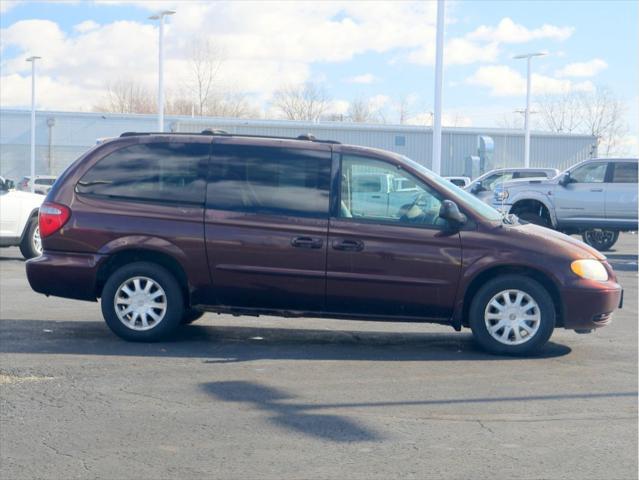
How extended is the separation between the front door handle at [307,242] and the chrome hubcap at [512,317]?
1.64 meters

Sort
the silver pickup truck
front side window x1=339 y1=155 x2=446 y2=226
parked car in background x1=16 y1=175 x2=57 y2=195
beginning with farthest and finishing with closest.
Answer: parked car in background x1=16 y1=175 x2=57 y2=195
the silver pickup truck
front side window x1=339 y1=155 x2=446 y2=226

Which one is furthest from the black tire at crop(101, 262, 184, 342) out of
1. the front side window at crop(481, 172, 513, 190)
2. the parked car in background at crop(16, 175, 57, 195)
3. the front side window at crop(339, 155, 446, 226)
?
the parked car in background at crop(16, 175, 57, 195)

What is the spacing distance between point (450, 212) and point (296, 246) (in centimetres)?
143

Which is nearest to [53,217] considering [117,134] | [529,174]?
[529,174]

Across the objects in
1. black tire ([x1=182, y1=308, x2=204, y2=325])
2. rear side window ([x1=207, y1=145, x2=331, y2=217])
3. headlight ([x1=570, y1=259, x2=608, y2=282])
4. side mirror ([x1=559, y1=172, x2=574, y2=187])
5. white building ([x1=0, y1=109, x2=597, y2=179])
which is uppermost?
white building ([x1=0, y1=109, x2=597, y2=179])

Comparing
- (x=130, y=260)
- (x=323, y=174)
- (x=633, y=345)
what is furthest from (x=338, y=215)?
(x=633, y=345)

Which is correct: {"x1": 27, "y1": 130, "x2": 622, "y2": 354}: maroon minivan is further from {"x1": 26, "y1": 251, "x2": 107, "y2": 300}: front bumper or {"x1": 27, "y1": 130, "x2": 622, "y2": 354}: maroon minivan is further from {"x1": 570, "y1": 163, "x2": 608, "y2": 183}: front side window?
{"x1": 570, "y1": 163, "x2": 608, "y2": 183}: front side window

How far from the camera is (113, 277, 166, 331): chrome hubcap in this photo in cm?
868

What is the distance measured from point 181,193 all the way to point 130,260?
82cm

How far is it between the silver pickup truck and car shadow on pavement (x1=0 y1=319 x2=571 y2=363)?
1168 cm

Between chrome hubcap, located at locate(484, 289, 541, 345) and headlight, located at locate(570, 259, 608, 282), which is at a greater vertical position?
headlight, located at locate(570, 259, 608, 282)

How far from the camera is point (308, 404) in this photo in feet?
21.7

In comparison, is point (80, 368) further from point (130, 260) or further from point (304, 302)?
point (304, 302)

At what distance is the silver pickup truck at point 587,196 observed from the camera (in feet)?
67.2
